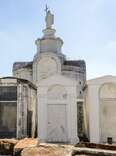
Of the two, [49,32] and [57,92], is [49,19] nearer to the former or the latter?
[49,32]

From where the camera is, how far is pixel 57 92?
567 inches

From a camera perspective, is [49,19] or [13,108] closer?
[13,108]

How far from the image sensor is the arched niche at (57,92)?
564 inches

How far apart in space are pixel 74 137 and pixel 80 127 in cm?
262

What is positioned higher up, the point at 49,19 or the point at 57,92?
the point at 49,19

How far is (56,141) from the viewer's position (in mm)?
14094

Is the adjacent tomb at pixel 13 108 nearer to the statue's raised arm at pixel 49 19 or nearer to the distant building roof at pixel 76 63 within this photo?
the distant building roof at pixel 76 63

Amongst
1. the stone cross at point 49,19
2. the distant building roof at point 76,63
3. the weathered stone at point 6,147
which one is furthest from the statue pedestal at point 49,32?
the weathered stone at point 6,147

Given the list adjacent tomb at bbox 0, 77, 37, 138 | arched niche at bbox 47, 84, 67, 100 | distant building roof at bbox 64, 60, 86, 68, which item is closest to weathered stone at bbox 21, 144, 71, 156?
arched niche at bbox 47, 84, 67, 100

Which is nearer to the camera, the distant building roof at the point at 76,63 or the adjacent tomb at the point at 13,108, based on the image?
the adjacent tomb at the point at 13,108

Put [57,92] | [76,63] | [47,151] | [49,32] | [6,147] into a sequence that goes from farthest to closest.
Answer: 1. [76,63]
2. [49,32]
3. [57,92]
4. [6,147]
5. [47,151]

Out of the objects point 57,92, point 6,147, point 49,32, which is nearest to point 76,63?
point 49,32

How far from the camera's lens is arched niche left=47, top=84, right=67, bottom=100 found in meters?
14.3

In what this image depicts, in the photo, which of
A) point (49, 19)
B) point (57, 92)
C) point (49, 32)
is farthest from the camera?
point (49, 32)
